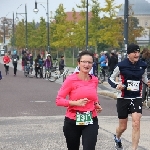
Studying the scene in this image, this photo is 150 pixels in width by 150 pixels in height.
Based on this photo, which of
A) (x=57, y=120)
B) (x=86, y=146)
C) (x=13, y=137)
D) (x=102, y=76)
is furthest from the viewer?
(x=102, y=76)

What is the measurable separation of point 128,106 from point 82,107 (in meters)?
2.53

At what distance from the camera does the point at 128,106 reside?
8867 mm

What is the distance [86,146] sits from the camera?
6.43m

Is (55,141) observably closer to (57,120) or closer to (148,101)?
(57,120)

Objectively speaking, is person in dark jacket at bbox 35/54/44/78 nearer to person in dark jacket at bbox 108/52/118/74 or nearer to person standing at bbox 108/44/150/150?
person in dark jacket at bbox 108/52/118/74

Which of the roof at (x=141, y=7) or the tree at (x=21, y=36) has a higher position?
the roof at (x=141, y=7)

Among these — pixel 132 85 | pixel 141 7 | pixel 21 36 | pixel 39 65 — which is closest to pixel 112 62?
pixel 39 65

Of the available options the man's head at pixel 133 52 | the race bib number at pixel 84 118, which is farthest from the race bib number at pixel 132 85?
the race bib number at pixel 84 118

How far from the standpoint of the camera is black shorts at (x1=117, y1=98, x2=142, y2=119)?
8.74 metres

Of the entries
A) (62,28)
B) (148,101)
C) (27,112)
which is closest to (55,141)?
(27,112)

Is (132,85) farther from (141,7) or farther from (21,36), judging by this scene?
(141,7)

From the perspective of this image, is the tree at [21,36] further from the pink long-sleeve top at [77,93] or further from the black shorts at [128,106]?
the pink long-sleeve top at [77,93]

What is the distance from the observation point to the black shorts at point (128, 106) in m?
8.74

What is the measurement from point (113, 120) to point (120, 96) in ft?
15.8
